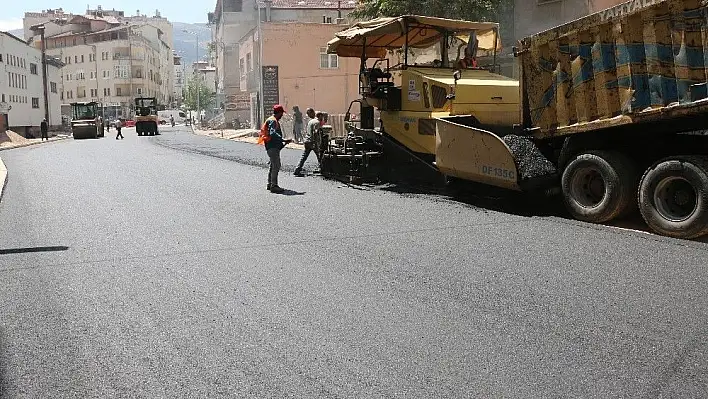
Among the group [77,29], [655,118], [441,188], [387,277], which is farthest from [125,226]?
[77,29]

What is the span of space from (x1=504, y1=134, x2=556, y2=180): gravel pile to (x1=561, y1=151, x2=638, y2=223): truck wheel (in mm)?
283

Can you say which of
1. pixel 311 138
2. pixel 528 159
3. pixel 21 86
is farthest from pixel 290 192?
pixel 21 86

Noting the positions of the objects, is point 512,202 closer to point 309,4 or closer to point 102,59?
point 309,4

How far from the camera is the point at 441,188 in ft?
38.8

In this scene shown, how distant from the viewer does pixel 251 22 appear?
75.1m

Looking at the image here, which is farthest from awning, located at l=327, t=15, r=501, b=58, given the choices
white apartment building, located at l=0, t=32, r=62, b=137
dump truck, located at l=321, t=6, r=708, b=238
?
white apartment building, located at l=0, t=32, r=62, b=137

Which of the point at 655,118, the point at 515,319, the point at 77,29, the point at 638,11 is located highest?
the point at 77,29

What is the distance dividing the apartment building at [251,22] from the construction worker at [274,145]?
33.2 meters

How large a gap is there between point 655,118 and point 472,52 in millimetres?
5110

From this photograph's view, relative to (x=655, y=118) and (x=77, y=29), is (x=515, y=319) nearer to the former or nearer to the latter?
(x=655, y=118)

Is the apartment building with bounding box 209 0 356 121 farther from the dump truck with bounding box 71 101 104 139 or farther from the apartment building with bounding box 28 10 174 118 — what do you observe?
the apartment building with bounding box 28 10 174 118

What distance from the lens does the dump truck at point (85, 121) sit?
46.8m

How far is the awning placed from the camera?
39.9 feet

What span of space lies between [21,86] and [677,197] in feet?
194
